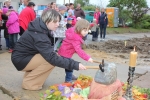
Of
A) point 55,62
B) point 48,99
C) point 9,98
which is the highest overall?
point 55,62

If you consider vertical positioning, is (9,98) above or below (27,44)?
below

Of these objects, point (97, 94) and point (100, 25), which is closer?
point (97, 94)

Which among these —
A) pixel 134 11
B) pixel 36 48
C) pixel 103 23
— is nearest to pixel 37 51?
pixel 36 48

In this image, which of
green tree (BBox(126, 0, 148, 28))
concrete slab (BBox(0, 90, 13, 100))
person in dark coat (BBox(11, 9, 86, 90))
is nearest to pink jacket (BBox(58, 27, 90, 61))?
person in dark coat (BBox(11, 9, 86, 90))

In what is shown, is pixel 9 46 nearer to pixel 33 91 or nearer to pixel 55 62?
pixel 33 91

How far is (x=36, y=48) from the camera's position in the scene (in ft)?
13.3

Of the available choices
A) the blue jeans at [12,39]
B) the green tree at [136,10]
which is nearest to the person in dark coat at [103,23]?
the blue jeans at [12,39]

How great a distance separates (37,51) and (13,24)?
3.91 m

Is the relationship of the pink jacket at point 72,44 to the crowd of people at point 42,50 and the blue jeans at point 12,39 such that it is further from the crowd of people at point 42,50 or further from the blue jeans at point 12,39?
the blue jeans at point 12,39

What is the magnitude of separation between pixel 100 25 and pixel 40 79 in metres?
10.6

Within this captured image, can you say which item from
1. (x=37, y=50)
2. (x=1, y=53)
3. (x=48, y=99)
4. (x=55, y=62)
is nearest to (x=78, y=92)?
(x=48, y=99)

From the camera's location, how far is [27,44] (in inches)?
163

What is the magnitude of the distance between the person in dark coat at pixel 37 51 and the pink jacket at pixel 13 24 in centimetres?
370

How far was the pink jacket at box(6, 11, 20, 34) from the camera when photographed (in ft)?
25.7
